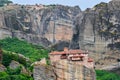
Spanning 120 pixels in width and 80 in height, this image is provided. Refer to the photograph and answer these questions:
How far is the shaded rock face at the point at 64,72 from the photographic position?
43.2m

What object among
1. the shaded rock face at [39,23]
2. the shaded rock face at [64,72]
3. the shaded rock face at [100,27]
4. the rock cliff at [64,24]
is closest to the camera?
the shaded rock face at [64,72]

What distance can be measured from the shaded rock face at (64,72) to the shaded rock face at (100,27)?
29.9 meters

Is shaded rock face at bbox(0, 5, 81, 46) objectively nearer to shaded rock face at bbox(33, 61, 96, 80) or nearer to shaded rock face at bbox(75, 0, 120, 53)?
shaded rock face at bbox(75, 0, 120, 53)

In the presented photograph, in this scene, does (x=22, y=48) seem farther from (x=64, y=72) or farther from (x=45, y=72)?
(x=64, y=72)

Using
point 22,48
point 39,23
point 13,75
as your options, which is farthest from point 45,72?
point 39,23

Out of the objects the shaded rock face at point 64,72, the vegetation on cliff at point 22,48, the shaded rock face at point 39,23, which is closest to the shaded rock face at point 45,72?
the shaded rock face at point 64,72

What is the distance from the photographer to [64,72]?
1720 inches

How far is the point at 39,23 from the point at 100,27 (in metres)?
15.5

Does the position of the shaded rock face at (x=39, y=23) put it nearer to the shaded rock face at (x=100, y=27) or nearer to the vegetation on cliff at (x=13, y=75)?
the shaded rock face at (x=100, y=27)

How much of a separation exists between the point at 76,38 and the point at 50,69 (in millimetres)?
35179

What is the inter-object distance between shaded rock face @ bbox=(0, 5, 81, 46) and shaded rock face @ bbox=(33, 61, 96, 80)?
39741mm

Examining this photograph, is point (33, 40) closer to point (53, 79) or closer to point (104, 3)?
point (104, 3)

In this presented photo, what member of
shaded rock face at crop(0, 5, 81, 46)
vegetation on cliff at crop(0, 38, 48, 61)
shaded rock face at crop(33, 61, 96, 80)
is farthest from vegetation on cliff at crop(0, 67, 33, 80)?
shaded rock face at crop(0, 5, 81, 46)

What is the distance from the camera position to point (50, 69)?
144ft
